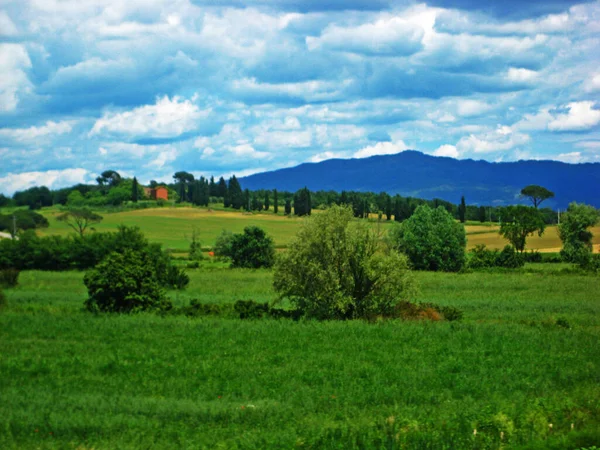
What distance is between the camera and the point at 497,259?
89.6 meters

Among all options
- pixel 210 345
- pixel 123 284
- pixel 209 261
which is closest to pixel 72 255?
pixel 209 261

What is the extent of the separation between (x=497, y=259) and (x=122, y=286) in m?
61.0

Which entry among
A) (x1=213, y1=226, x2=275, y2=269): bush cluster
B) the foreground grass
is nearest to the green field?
(x1=213, y1=226, x2=275, y2=269): bush cluster

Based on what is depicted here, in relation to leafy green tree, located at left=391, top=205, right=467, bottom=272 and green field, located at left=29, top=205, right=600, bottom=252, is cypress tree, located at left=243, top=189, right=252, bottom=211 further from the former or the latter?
leafy green tree, located at left=391, top=205, right=467, bottom=272

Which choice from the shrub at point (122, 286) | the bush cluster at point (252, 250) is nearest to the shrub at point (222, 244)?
the bush cluster at point (252, 250)

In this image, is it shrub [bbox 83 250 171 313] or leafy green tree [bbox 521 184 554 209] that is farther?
leafy green tree [bbox 521 184 554 209]

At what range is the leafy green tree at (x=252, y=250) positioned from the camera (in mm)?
85625

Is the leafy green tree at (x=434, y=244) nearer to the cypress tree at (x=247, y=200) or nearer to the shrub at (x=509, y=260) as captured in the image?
the shrub at (x=509, y=260)

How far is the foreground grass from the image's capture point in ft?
51.5

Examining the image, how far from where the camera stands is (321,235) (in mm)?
39188

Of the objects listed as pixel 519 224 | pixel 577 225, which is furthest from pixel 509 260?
pixel 519 224

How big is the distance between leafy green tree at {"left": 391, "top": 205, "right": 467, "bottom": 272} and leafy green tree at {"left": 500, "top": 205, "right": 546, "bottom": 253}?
23.6 metres

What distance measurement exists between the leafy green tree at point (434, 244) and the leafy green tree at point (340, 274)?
161ft

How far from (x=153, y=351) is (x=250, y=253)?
59.0m
